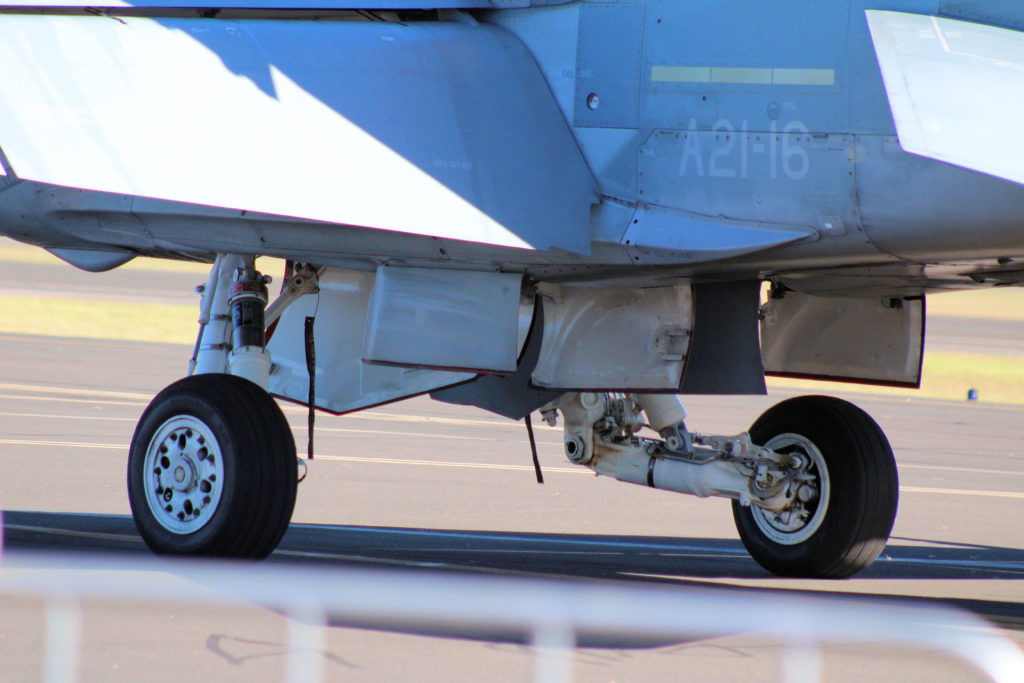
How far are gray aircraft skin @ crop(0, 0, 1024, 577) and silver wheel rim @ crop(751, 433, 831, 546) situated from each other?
27 cm

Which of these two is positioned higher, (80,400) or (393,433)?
(80,400)

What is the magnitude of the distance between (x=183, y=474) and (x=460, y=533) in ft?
8.65

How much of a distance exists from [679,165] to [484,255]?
107 cm

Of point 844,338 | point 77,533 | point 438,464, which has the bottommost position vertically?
point 77,533

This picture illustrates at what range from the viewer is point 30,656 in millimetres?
3031

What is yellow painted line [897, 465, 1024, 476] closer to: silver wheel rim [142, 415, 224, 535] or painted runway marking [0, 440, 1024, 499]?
painted runway marking [0, 440, 1024, 499]

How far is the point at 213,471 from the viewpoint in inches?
276

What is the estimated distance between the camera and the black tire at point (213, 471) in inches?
271

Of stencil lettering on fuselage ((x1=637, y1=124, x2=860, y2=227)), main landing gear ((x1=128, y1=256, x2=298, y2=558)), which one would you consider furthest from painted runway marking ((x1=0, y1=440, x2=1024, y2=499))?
stencil lettering on fuselage ((x1=637, y1=124, x2=860, y2=227))

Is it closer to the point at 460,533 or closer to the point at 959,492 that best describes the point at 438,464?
the point at 460,533

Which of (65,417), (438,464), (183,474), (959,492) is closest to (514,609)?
(183,474)

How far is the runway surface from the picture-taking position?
3.34 meters

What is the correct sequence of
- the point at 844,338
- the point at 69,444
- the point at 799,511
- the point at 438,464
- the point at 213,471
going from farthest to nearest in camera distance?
the point at 438,464, the point at 69,444, the point at 844,338, the point at 799,511, the point at 213,471

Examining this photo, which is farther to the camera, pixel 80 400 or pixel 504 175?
pixel 80 400
